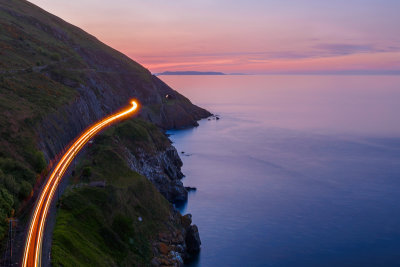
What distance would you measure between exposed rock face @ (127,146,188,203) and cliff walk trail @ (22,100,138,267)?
936cm

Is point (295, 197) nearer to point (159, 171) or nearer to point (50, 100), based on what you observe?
point (159, 171)

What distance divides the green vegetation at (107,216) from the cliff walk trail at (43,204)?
1.44 meters

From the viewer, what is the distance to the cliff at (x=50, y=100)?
45.0 meters

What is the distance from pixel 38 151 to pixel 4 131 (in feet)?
16.6

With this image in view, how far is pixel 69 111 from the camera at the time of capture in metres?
69.8

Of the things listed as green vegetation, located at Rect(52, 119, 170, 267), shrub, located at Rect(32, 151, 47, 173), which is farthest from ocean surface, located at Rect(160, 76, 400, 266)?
shrub, located at Rect(32, 151, 47, 173)

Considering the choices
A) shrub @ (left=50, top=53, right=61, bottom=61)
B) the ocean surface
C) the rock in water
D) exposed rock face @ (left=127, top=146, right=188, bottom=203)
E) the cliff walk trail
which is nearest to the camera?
the cliff walk trail

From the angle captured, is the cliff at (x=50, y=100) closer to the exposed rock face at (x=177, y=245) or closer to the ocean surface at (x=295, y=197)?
the ocean surface at (x=295, y=197)

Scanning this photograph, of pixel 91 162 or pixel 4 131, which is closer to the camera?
pixel 4 131

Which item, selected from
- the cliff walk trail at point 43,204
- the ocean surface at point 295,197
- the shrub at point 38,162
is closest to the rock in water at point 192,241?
→ the ocean surface at point 295,197

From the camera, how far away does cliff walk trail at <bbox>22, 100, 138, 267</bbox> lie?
97.9 ft

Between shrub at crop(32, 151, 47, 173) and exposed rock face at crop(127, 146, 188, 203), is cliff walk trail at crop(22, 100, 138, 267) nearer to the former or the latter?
shrub at crop(32, 151, 47, 173)

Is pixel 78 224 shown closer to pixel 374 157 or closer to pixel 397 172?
pixel 397 172

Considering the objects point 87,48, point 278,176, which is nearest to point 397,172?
point 278,176
